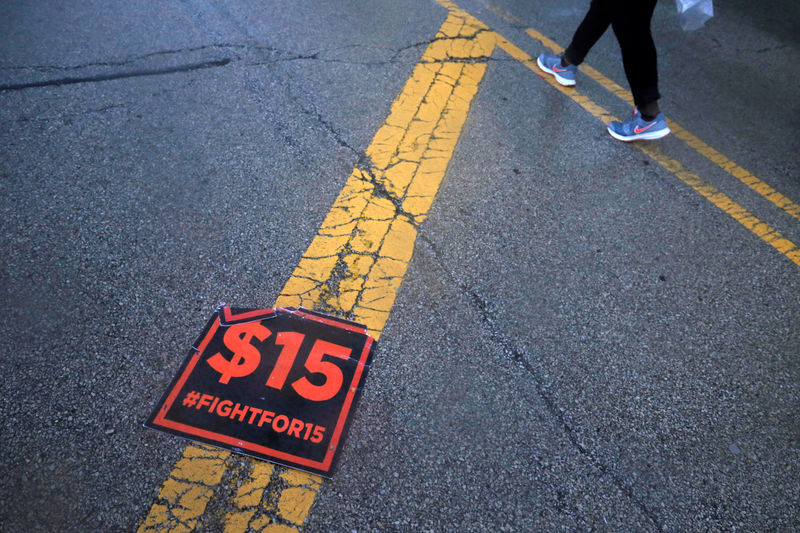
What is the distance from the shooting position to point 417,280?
2.21 m

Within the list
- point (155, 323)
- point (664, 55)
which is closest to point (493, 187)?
point (155, 323)

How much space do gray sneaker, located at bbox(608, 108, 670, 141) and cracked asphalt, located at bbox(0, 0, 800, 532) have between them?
10 cm

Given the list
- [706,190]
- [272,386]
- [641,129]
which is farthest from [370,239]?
[706,190]

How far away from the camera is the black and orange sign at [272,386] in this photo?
1676 millimetres

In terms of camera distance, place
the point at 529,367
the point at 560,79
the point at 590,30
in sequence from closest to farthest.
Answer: the point at 529,367 < the point at 590,30 < the point at 560,79

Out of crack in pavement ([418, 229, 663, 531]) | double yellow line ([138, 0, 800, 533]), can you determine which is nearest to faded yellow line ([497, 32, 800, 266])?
double yellow line ([138, 0, 800, 533])

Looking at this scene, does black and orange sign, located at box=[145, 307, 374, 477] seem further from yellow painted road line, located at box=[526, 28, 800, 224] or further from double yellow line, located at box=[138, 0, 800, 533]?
yellow painted road line, located at box=[526, 28, 800, 224]

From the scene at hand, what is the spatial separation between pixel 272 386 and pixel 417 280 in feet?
2.66

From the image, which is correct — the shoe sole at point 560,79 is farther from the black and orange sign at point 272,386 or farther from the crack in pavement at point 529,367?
the black and orange sign at point 272,386

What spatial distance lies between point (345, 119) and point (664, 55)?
2.93m

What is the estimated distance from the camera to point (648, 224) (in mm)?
2623

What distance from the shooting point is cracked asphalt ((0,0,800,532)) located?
5.38ft

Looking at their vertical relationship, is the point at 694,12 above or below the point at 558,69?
above

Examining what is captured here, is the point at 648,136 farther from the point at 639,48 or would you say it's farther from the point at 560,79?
the point at 560,79
